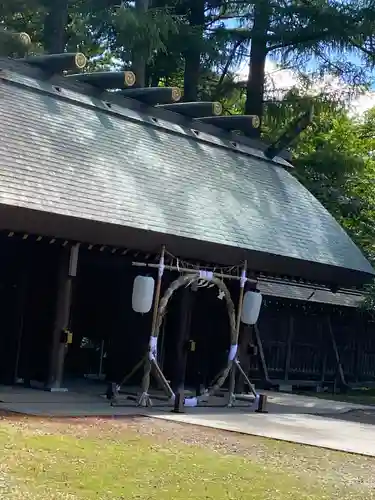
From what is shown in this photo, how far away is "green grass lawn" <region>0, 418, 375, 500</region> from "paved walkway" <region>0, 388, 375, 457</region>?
697mm

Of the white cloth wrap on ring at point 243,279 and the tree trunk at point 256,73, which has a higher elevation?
the tree trunk at point 256,73

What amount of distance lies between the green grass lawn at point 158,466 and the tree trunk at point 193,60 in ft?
48.3

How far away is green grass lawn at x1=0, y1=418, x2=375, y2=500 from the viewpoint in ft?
19.5

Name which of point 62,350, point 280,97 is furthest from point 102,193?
point 280,97

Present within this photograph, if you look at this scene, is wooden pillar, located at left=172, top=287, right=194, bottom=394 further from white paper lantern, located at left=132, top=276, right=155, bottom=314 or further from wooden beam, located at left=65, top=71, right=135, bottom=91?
wooden beam, located at left=65, top=71, right=135, bottom=91

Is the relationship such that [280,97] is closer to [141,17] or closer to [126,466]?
[141,17]

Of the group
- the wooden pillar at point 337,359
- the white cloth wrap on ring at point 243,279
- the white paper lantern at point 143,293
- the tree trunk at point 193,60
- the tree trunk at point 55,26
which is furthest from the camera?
the tree trunk at point 193,60

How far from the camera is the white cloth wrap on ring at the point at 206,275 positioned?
12.4 m

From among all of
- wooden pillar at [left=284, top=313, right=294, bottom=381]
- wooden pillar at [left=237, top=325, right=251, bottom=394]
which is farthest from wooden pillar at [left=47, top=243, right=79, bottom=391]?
wooden pillar at [left=284, top=313, right=294, bottom=381]

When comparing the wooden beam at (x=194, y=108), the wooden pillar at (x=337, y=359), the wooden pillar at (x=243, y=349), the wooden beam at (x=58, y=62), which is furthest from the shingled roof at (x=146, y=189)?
the wooden pillar at (x=337, y=359)

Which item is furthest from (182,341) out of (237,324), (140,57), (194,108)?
(140,57)

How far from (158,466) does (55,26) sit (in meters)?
17.1

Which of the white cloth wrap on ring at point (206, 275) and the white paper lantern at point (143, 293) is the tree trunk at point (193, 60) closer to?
the white cloth wrap on ring at point (206, 275)

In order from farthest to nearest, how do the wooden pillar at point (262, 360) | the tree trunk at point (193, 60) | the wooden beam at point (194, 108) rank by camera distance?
the tree trunk at point (193, 60) → the wooden beam at point (194, 108) → the wooden pillar at point (262, 360)
